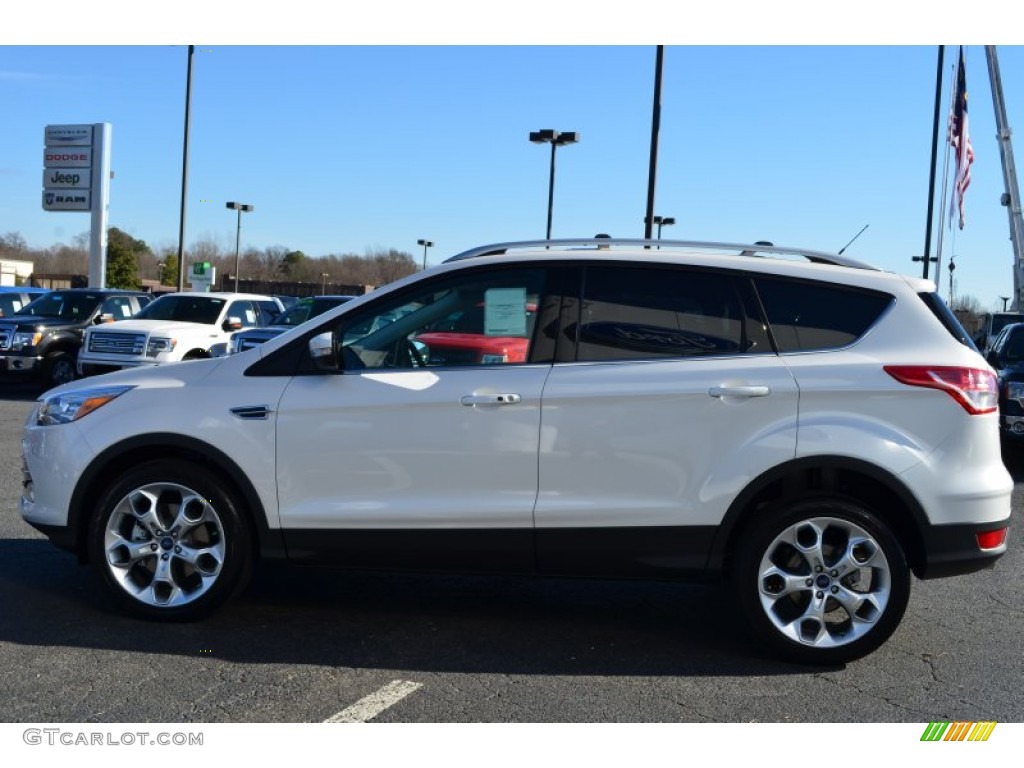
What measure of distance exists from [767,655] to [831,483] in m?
0.84

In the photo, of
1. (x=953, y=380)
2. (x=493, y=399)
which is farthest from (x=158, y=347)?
(x=953, y=380)

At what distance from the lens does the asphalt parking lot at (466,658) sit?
15.1 ft

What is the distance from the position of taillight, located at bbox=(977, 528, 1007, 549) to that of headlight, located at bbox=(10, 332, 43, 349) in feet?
53.5

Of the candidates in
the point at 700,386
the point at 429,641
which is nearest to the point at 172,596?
the point at 429,641

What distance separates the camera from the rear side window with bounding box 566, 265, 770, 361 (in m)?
5.41

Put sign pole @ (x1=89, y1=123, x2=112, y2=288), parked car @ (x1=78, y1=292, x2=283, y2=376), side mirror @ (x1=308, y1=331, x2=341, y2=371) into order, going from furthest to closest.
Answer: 1. sign pole @ (x1=89, y1=123, x2=112, y2=288)
2. parked car @ (x1=78, y1=292, x2=283, y2=376)
3. side mirror @ (x1=308, y1=331, x2=341, y2=371)

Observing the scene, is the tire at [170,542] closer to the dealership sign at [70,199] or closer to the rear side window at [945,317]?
the rear side window at [945,317]

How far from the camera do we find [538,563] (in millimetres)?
5406

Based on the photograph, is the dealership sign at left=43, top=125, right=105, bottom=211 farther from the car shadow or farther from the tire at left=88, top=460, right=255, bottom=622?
the tire at left=88, top=460, right=255, bottom=622

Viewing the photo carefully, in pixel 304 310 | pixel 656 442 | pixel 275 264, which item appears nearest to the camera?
pixel 656 442

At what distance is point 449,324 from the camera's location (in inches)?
220

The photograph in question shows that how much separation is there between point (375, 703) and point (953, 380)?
285cm

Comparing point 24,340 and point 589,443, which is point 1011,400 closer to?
point 589,443

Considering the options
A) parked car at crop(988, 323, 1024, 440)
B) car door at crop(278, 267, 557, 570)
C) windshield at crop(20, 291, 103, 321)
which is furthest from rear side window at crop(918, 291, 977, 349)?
A: windshield at crop(20, 291, 103, 321)
